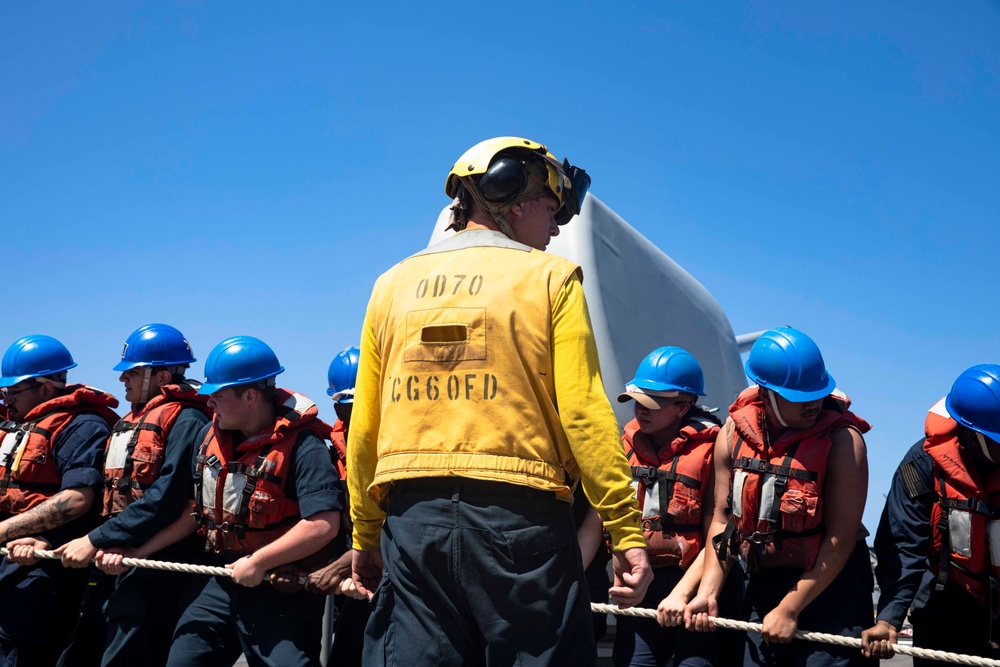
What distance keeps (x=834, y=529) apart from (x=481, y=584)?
200cm

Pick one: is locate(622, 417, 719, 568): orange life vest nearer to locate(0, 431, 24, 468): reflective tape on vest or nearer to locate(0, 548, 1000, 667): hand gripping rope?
locate(0, 548, 1000, 667): hand gripping rope

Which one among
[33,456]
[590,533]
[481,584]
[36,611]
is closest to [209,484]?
[33,456]

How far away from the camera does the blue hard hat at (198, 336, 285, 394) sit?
14.5 feet

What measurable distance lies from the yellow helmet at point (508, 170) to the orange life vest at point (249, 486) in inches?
75.0

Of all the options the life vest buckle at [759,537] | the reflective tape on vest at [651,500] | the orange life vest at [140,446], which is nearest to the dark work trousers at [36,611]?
the orange life vest at [140,446]

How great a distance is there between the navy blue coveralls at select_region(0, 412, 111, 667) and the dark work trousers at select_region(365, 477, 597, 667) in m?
3.36

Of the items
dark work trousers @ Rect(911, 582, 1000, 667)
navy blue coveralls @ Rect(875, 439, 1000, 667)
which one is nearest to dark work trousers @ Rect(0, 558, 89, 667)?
navy blue coveralls @ Rect(875, 439, 1000, 667)

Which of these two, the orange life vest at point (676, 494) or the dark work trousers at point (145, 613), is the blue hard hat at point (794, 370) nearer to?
the orange life vest at point (676, 494)

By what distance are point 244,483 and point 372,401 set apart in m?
1.84

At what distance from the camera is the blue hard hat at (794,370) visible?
3.85 meters

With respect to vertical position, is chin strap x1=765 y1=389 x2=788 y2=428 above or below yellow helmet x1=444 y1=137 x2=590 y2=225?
below

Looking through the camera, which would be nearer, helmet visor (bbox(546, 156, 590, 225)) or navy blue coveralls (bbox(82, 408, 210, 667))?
helmet visor (bbox(546, 156, 590, 225))

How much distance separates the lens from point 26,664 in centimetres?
500

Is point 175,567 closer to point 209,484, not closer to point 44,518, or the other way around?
point 209,484
